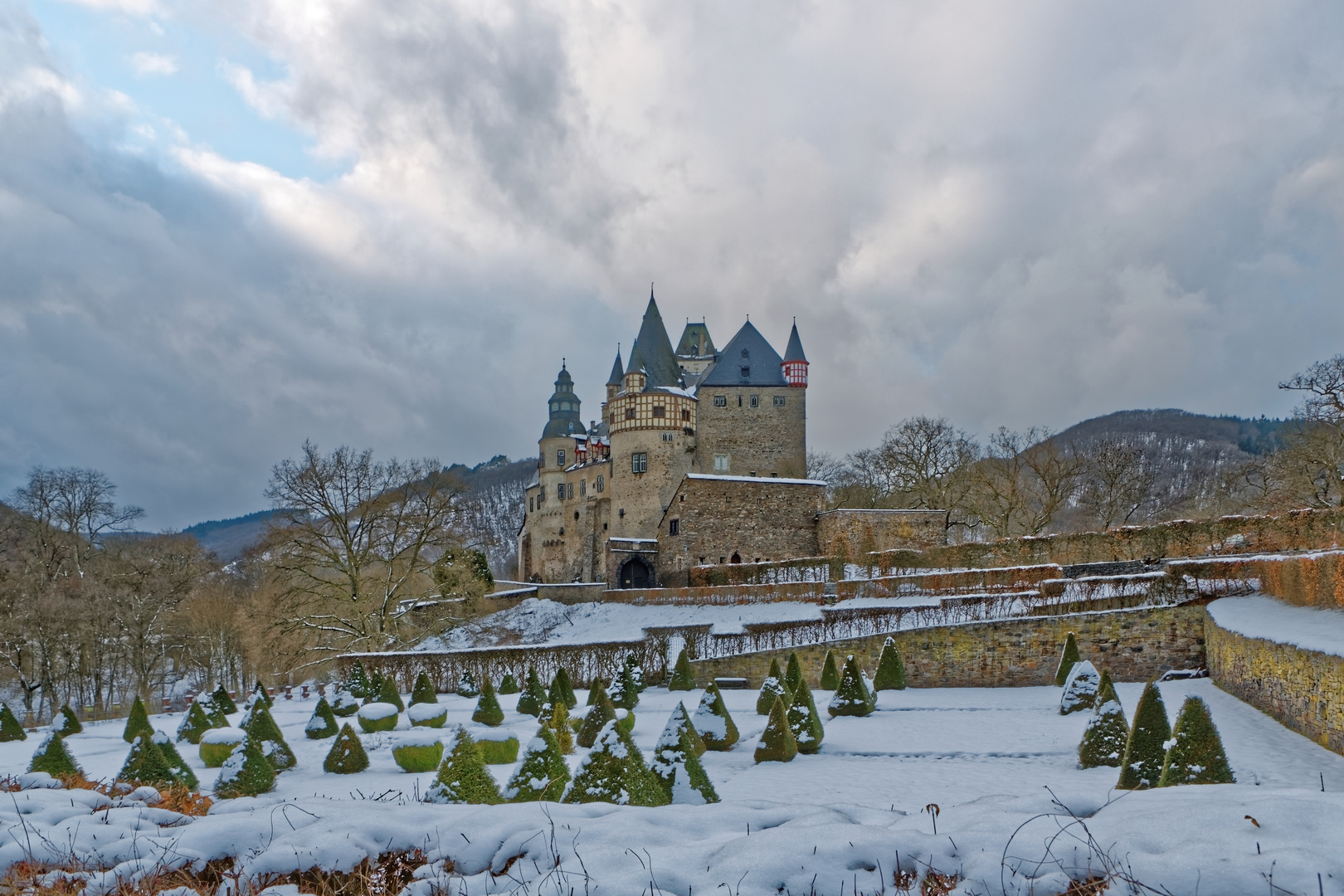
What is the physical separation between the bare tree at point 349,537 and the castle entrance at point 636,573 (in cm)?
1136

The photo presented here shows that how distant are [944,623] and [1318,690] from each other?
1175 cm

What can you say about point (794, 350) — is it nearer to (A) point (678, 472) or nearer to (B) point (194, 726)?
(A) point (678, 472)

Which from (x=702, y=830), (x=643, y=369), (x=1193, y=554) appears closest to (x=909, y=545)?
(x=1193, y=554)

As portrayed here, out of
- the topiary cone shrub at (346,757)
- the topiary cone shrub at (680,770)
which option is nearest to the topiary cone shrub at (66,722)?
the topiary cone shrub at (346,757)

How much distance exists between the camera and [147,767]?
1128 cm

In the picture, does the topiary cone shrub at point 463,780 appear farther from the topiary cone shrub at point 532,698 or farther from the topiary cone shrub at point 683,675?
the topiary cone shrub at point 683,675

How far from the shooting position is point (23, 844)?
537 cm

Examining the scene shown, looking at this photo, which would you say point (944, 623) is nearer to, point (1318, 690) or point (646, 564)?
point (1318, 690)

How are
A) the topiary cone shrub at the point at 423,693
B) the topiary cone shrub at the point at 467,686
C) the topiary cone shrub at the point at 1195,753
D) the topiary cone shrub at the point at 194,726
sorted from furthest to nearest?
the topiary cone shrub at the point at 467,686, the topiary cone shrub at the point at 423,693, the topiary cone shrub at the point at 194,726, the topiary cone shrub at the point at 1195,753

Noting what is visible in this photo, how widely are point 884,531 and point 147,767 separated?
29.7 m

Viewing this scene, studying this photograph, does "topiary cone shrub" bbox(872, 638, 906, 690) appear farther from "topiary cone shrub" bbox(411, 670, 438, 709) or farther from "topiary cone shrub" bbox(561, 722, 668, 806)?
"topiary cone shrub" bbox(561, 722, 668, 806)

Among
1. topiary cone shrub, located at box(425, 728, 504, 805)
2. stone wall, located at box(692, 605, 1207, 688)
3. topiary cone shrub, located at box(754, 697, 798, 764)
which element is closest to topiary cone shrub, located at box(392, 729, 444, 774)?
topiary cone shrub, located at box(425, 728, 504, 805)

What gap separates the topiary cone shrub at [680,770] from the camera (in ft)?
28.6

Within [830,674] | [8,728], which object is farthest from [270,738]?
[830,674]
